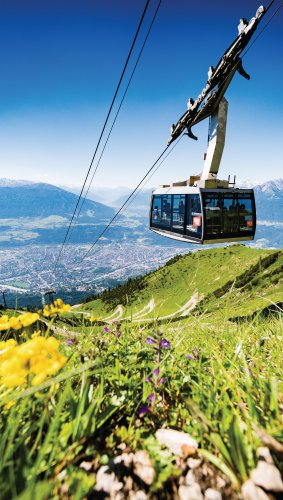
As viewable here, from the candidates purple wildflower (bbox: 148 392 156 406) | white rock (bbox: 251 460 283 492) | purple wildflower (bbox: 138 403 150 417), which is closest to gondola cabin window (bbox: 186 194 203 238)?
purple wildflower (bbox: 148 392 156 406)

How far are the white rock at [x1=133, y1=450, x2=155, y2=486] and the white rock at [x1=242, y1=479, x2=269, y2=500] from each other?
0.43m

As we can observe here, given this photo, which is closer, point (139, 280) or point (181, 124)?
point (181, 124)

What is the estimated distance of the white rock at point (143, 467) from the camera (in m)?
1.30

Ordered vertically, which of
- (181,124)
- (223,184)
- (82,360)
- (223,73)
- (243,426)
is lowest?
(82,360)

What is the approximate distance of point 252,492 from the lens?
110cm

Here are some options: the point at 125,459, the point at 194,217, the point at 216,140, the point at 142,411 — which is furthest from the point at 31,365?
the point at 216,140

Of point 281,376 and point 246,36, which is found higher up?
point 246,36

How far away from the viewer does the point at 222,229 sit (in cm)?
1478

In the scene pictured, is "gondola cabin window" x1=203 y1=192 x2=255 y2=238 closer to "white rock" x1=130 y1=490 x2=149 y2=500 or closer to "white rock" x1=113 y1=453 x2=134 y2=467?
"white rock" x1=113 y1=453 x2=134 y2=467

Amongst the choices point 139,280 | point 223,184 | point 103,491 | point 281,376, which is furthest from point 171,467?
point 139,280

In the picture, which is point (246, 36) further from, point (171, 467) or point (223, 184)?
point (171, 467)

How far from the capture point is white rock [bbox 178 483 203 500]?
46.9 inches

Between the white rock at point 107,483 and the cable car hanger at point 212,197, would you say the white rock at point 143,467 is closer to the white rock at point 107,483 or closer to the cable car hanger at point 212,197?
the white rock at point 107,483

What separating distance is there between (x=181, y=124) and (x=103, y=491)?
18.5 meters
